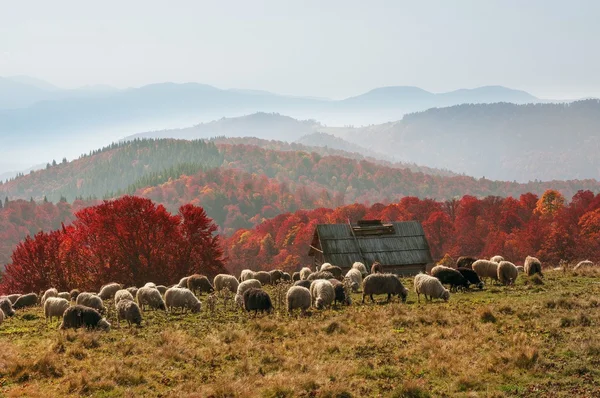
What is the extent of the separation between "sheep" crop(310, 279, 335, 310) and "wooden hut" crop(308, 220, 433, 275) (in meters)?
18.0

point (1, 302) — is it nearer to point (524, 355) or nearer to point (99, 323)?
point (99, 323)

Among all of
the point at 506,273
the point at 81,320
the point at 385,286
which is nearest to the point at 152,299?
the point at 81,320

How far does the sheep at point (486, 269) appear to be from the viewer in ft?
117

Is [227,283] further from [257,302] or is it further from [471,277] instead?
[471,277]

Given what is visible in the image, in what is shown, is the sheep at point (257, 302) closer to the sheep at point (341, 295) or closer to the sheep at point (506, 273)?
the sheep at point (341, 295)

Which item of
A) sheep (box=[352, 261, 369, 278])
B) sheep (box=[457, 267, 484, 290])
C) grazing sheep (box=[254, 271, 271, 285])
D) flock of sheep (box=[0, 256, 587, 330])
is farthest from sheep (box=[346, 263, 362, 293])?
grazing sheep (box=[254, 271, 271, 285])

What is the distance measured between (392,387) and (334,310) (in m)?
12.0

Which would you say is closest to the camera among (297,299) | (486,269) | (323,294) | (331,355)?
(331,355)

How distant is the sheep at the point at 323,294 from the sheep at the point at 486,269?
12772 mm

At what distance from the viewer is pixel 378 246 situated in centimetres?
4844

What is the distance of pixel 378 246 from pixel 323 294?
→ 2134 cm

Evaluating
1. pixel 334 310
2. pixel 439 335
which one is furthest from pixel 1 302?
pixel 439 335

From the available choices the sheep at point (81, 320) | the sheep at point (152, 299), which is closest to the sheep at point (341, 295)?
the sheep at point (152, 299)

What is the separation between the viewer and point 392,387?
575 inches
